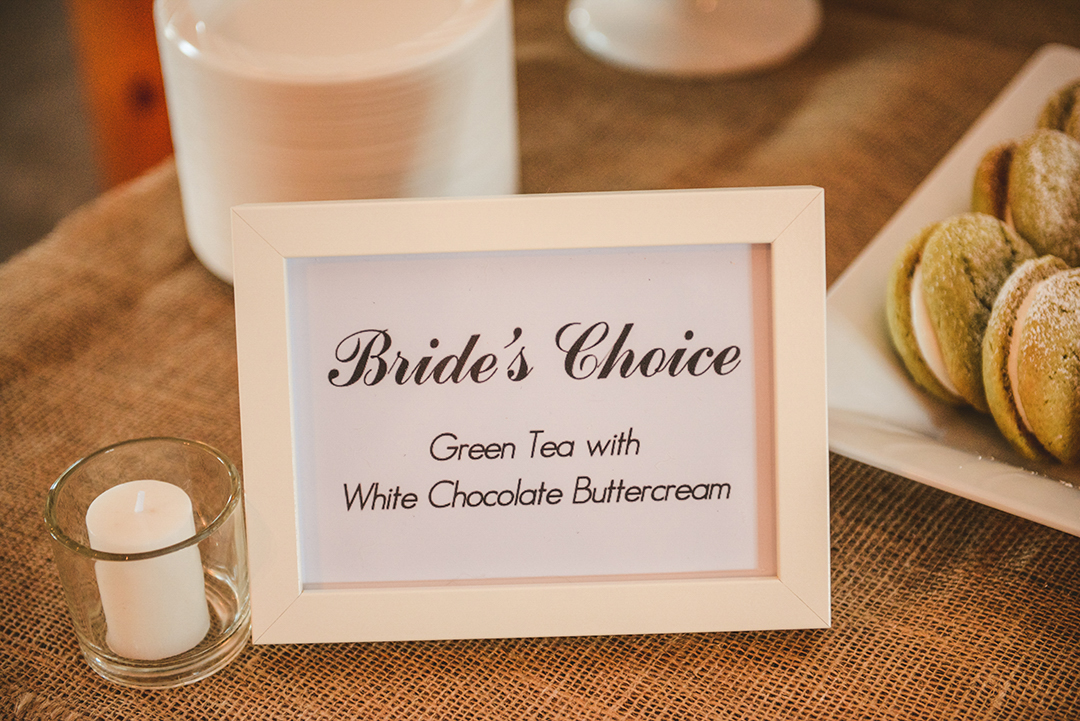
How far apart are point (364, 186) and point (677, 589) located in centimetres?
37

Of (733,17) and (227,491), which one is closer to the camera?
(227,491)

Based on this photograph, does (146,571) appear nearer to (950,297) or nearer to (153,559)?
(153,559)

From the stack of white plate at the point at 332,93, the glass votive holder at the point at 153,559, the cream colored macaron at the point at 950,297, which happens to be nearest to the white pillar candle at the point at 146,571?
the glass votive holder at the point at 153,559

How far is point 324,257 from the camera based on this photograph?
0.46m

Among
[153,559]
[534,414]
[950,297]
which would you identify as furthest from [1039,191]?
[153,559]

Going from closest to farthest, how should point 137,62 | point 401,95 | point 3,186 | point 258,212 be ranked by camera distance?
1. point 258,212
2. point 401,95
3. point 137,62
4. point 3,186

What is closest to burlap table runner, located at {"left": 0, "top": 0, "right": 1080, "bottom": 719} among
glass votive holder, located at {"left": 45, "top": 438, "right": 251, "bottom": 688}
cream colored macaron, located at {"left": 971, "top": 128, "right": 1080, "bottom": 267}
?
glass votive holder, located at {"left": 45, "top": 438, "right": 251, "bottom": 688}

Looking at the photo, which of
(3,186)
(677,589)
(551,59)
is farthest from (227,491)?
(3,186)

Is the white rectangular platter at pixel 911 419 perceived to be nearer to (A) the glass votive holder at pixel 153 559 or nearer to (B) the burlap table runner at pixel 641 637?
(B) the burlap table runner at pixel 641 637

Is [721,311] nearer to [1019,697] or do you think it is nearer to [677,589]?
[677,589]

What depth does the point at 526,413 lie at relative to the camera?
1.57ft

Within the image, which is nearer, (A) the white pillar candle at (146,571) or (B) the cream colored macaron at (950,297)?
(A) the white pillar candle at (146,571)

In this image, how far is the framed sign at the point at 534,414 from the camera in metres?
0.46

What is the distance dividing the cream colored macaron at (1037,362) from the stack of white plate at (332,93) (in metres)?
0.39
